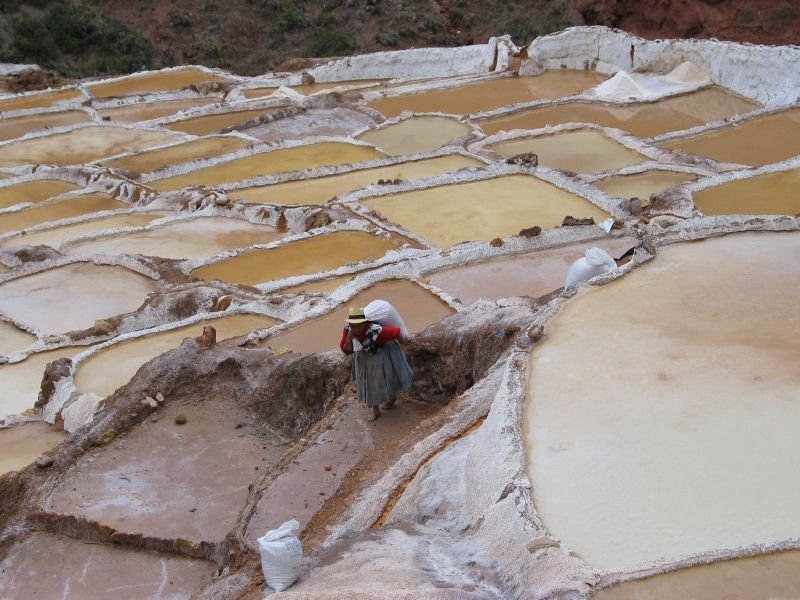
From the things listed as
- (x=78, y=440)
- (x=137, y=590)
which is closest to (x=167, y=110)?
(x=78, y=440)

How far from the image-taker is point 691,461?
3904mm

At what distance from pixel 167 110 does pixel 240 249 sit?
27.1ft

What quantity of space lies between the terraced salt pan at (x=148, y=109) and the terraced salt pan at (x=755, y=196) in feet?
32.3

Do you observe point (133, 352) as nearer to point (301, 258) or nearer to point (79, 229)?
point (301, 258)

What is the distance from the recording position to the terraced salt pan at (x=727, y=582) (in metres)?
3.26

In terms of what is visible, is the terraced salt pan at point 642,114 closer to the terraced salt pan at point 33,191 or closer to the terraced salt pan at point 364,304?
the terraced salt pan at point 33,191

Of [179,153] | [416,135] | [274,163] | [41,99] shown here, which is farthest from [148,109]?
[416,135]

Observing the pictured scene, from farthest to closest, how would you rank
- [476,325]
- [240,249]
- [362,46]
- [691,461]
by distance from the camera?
[362,46] → [240,249] → [476,325] → [691,461]

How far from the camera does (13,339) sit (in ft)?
29.5

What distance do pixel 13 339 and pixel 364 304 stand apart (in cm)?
345

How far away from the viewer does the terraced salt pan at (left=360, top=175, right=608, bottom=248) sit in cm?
975

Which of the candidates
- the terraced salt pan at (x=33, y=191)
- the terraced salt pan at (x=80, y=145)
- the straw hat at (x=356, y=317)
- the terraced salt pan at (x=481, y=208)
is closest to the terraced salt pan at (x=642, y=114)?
the terraced salt pan at (x=481, y=208)

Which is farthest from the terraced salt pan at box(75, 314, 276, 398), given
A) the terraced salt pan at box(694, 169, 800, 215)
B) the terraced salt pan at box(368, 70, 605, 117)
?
the terraced salt pan at box(368, 70, 605, 117)

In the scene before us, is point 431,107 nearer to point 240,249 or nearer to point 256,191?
point 256,191
